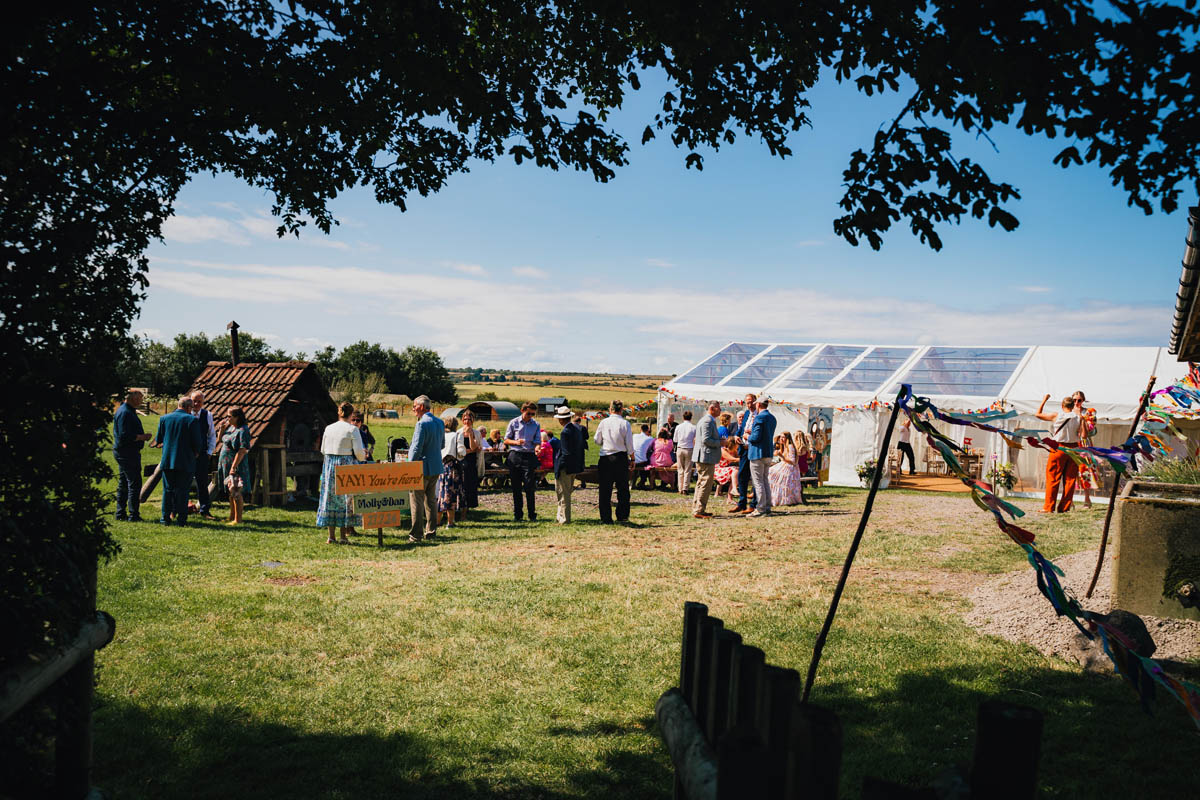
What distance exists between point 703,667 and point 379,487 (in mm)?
8406

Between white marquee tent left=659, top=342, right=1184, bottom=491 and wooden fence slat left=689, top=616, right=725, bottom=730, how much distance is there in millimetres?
17791

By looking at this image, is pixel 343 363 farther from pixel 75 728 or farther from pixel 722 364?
pixel 75 728

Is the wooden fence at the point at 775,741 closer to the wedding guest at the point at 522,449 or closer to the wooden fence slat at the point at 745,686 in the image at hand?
the wooden fence slat at the point at 745,686

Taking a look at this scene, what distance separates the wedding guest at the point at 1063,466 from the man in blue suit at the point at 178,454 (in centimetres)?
1341

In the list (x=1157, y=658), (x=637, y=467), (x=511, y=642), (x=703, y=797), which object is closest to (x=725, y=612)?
(x=511, y=642)

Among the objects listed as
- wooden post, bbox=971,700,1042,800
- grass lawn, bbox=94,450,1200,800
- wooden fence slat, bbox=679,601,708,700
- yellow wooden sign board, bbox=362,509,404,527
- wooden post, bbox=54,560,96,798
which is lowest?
grass lawn, bbox=94,450,1200,800

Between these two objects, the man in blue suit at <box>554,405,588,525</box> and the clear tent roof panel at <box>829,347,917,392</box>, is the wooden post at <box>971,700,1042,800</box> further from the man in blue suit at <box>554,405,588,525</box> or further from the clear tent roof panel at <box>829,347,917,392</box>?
the clear tent roof panel at <box>829,347,917,392</box>

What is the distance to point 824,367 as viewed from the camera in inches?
890

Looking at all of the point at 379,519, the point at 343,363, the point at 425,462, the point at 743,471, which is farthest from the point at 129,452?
the point at 343,363

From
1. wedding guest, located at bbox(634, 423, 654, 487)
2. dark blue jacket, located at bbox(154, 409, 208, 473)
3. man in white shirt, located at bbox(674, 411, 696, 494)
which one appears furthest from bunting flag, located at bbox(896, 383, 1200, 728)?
wedding guest, located at bbox(634, 423, 654, 487)

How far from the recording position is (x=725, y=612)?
7.00 m

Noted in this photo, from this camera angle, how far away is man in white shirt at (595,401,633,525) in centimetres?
1230

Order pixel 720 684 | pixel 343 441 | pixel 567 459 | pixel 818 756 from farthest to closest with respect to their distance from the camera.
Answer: pixel 567 459
pixel 343 441
pixel 720 684
pixel 818 756

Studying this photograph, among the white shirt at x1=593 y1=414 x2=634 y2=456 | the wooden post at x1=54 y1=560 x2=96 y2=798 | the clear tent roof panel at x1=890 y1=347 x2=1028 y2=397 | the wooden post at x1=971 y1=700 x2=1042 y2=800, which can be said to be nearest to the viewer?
the wooden post at x1=971 y1=700 x2=1042 y2=800
